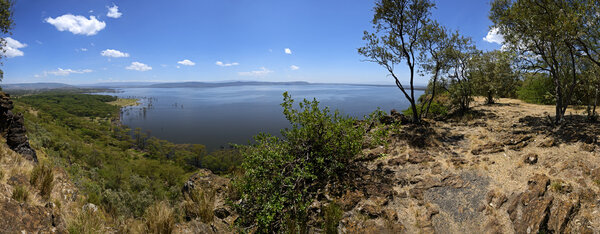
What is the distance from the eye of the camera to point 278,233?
537cm

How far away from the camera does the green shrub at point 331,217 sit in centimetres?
566

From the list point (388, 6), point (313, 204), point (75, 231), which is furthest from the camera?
point (388, 6)

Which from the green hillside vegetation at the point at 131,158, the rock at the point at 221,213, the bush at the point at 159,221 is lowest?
the green hillside vegetation at the point at 131,158

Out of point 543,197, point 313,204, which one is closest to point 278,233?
point 313,204

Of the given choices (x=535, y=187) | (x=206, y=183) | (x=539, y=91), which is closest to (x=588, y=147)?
(x=535, y=187)

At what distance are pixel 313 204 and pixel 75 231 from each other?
5029 millimetres

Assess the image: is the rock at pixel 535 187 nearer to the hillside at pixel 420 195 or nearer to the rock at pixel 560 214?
the hillside at pixel 420 195

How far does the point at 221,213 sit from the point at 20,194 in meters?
4.08

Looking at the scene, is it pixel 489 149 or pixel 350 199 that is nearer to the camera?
pixel 350 199

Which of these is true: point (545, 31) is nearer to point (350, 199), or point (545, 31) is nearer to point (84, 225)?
point (350, 199)

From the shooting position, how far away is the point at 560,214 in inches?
208

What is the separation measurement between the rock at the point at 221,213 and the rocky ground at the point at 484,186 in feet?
9.42

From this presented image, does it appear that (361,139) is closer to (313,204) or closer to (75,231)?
(313,204)

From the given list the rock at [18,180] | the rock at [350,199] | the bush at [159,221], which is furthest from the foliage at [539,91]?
the rock at [18,180]
